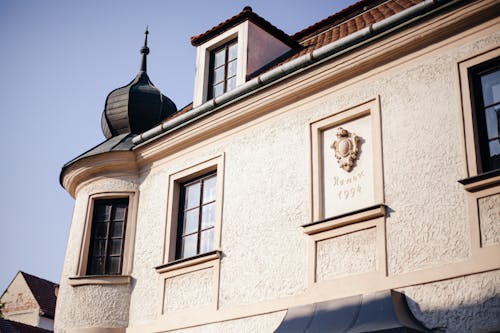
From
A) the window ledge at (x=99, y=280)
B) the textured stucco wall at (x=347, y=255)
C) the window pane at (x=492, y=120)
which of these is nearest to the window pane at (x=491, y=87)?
the window pane at (x=492, y=120)

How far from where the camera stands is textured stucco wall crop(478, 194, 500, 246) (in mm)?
8391

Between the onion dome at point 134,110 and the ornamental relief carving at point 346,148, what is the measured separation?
5.34 m

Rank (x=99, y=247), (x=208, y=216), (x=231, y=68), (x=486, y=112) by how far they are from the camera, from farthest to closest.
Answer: (x=99, y=247), (x=231, y=68), (x=208, y=216), (x=486, y=112)

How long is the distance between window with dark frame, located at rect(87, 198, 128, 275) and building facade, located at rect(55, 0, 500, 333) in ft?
0.09

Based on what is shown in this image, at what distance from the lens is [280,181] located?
36.6 ft

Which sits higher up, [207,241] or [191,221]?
[191,221]

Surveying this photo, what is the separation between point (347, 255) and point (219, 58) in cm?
551

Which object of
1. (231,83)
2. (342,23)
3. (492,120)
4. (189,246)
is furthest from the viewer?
(342,23)

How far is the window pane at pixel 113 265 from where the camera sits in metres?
13.2

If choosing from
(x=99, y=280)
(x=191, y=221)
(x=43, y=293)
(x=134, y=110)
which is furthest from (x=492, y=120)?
(x=43, y=293)

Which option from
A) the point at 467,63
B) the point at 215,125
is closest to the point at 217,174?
the point at 215,125

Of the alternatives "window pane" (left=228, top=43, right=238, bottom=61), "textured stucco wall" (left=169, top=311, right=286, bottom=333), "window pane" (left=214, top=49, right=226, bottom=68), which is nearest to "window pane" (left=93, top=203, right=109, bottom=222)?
"window pane" (left=214, top=49, right=226, bottom=68)

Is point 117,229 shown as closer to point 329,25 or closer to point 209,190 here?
point 209,190

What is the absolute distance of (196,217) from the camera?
1252 centimetres
